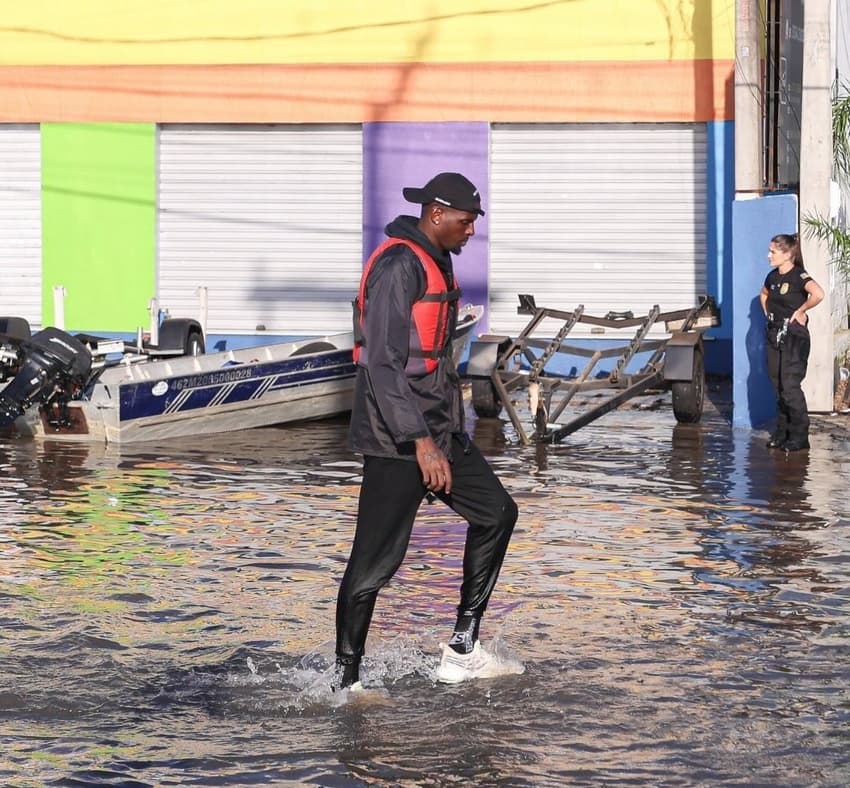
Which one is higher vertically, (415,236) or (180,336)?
(415,236)

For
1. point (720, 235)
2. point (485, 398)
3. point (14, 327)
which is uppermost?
point (720, 235)

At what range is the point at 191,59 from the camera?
21984mm

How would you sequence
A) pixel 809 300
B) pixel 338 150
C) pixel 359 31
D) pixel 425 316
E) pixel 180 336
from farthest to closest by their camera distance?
1. pixel 338 150
2. pixel 359 31
3. pixel 180 336
4. pixel 809 300
5. pixel 425 316

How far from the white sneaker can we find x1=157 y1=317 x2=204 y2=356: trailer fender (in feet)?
38.5

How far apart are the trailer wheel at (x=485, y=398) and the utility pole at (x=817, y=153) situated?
9.73 feet

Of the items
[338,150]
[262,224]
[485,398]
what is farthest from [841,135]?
[262,224]

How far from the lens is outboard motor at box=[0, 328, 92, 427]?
45.7 feet

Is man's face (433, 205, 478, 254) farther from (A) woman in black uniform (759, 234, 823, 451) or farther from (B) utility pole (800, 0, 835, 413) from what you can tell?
(B) utility pole (800, 0, 835, 413)

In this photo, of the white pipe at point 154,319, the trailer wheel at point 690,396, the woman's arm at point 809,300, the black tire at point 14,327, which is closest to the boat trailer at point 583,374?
the trailer wheel at point 690,396

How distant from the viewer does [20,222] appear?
2270cm

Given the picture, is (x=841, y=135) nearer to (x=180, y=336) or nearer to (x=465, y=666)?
(x=180, y=336)

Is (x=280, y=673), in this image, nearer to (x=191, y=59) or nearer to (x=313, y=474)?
(x=313, y=474)

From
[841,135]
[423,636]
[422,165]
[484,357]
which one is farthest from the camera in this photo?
[422,165]

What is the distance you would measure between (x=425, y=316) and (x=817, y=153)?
1035 cm
